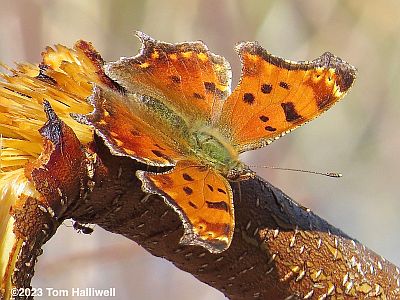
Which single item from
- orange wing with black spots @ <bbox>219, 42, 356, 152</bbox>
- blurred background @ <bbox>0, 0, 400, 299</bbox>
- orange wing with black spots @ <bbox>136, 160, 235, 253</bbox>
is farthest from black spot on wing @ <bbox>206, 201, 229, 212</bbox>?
blurred background @ <bbox>0, 0, 400, 299</bbox>

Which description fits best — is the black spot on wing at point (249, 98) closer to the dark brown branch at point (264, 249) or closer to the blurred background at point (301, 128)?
the dark brown branch at point (264, 249)

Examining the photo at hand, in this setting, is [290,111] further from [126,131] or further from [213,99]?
[126,131]

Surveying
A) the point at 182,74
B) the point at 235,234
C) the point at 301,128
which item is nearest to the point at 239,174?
the point at 235,234

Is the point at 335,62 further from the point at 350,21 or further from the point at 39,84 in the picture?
the point at 350,21

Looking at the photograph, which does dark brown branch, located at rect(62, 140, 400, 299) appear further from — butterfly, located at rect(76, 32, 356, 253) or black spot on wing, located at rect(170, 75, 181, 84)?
black spot on wing, located at rect(170, 75, 181, 84)

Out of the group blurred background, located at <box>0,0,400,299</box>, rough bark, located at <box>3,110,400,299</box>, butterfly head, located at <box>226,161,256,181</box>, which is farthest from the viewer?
blurred background, located at <box>0,0,400,299</box>

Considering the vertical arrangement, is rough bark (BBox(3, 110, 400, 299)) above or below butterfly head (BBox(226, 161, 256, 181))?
below
